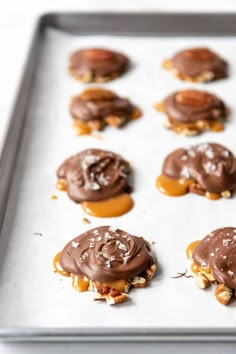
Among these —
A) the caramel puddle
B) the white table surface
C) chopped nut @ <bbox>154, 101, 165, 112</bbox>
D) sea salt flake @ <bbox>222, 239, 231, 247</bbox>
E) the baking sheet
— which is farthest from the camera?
the white table surface

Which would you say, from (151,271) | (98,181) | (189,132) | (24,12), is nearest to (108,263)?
(151,271)

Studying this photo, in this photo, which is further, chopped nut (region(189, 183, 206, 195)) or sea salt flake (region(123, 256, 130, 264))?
chopped nut (region(189, 183, 206, 195))

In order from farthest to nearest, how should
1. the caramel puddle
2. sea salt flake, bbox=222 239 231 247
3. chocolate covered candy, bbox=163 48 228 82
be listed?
chocolate covered candy, bbox=163 48 228 82, the caramel puddle, sea salt flake, bbox=222 239 231 247

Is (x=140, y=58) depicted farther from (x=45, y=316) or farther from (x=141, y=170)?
(x=45, y=316)

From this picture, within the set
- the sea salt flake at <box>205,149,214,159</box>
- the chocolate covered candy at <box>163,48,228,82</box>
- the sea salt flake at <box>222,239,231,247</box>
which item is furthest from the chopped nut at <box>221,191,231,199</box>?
the chocolate covered candy at <box>163,48,228,82</box>

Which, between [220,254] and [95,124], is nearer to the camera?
[220,254]

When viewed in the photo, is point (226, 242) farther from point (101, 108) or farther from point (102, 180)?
point (101, 108)

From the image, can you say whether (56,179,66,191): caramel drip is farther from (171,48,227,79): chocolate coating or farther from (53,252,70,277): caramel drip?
(171,48,227,79): chocolate coating

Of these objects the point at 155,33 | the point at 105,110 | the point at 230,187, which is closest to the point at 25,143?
the point at 105,110
